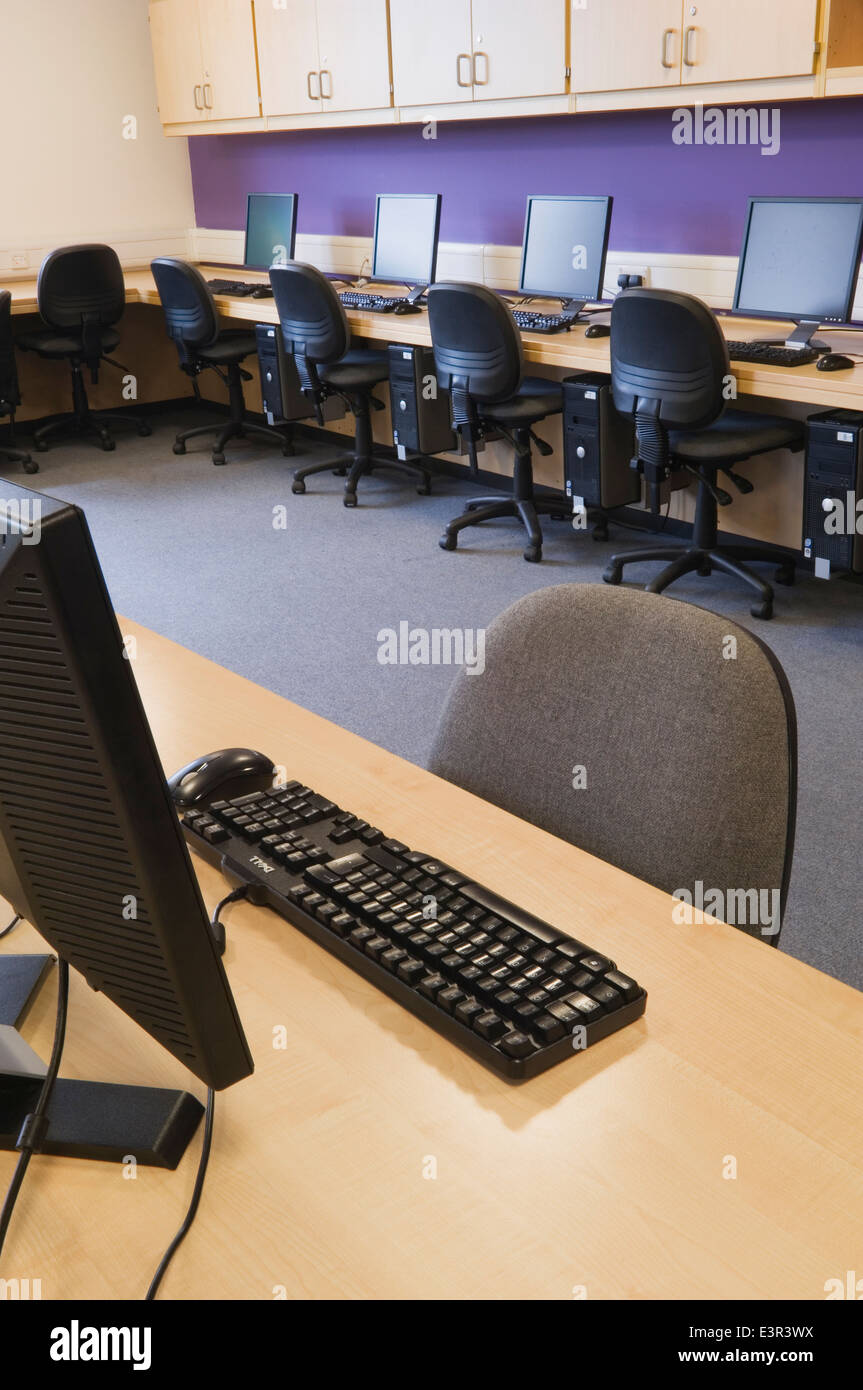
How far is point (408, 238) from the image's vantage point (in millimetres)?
4969

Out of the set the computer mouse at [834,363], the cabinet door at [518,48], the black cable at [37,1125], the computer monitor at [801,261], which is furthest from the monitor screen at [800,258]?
the black cable at [37,1125]

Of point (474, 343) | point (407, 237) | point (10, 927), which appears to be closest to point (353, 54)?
point (407, 237)

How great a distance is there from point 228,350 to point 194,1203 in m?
5.22

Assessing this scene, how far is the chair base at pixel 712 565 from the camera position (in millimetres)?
3576

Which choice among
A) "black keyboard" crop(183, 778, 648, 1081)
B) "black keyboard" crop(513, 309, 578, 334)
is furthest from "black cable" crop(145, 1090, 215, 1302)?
"black keyboard" crop(513, 309, 578, 334)

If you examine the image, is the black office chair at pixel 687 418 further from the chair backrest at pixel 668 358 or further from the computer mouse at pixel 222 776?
the computer mouse at pixel 222 776

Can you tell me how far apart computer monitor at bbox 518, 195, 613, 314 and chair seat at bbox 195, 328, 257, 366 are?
5.20 ft

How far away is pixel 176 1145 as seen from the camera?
2.67 feet

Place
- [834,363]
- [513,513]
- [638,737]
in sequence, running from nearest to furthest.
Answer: [638,737] → [834,363] → [513,513]

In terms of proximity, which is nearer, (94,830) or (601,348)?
(94,830)

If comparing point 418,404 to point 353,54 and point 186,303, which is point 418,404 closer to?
point 186,303

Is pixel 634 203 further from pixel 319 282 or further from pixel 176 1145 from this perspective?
pixel 176 1145

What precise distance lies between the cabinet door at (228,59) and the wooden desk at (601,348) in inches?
38.0

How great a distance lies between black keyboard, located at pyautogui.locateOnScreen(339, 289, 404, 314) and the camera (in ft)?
15.6
